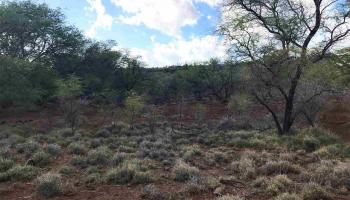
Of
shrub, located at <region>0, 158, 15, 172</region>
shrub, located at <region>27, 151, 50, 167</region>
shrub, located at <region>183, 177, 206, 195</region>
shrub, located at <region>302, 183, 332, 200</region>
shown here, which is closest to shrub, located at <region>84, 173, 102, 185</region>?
shrub, located at <region>183, 177, 206, 195</region>

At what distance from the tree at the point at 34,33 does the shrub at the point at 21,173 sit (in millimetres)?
27566

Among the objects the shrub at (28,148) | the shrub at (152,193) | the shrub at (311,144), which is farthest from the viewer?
the shrub at (311,144)

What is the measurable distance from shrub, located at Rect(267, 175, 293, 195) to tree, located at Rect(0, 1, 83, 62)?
32358 millimetres

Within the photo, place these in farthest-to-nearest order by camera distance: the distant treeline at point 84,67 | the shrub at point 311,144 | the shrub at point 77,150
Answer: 1. the distant treeline at point 84,67
2. the shrub at point 311,144
3. the shrub at point 77,150

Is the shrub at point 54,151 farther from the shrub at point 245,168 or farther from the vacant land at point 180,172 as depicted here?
the shrub at point 245,168

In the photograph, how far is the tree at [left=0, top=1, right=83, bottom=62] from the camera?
37.7 m

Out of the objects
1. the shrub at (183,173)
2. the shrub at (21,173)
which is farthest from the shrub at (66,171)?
the shrub at (183,173)

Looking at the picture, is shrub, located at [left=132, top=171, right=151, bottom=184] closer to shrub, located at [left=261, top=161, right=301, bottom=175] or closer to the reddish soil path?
shrub, located at [left=261, top=161, right=301, bottom=175]

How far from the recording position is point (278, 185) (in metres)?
9.97

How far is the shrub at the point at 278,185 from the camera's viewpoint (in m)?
9.70

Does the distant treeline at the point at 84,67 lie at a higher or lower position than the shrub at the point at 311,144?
higher

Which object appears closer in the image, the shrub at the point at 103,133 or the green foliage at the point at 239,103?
the shrub at the point at 103,133

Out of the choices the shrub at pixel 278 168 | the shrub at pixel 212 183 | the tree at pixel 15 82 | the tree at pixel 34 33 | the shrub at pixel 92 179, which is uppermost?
the tree at pixel 34 33

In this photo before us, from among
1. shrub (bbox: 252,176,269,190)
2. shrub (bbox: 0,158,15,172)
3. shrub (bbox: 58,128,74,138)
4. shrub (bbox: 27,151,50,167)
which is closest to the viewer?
shrub (bbox: 252,176,269,190)
